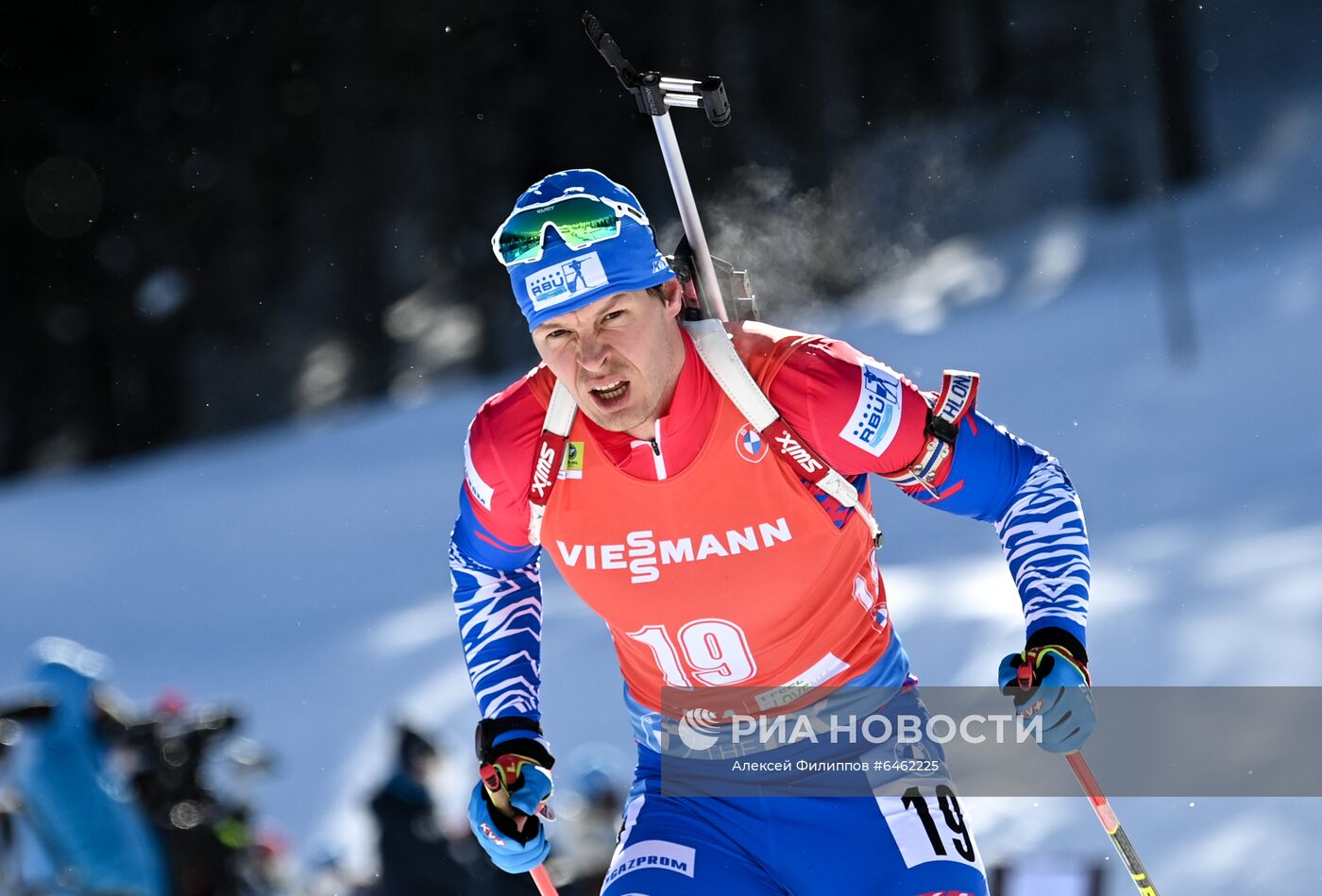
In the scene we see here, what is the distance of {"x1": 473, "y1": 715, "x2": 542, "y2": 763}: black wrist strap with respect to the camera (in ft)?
9.53

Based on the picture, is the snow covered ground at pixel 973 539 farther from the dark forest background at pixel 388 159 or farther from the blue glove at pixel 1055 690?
the blue glove at pixel 1055 690

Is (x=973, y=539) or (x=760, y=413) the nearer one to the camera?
(x=760, y=413)

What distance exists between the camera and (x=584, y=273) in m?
2.69

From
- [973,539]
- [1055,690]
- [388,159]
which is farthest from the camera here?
[388,159]

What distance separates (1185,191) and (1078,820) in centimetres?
1095

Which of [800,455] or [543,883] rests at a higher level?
[800,455]

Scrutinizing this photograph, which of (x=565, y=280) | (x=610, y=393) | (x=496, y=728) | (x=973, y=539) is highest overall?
(x=973, y=539)

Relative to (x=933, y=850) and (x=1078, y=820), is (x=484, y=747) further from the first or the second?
(x=1078, y=820)

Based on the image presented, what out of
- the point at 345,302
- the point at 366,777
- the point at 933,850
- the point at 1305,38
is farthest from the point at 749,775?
the point at 1305,38

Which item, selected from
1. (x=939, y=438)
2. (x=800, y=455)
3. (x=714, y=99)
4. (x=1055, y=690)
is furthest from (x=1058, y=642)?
(x=714, y=99)

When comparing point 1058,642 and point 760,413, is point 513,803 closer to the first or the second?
point 760,413

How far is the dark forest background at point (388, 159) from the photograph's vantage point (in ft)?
50.4

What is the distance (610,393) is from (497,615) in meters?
0.60

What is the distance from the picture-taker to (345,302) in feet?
56.0
